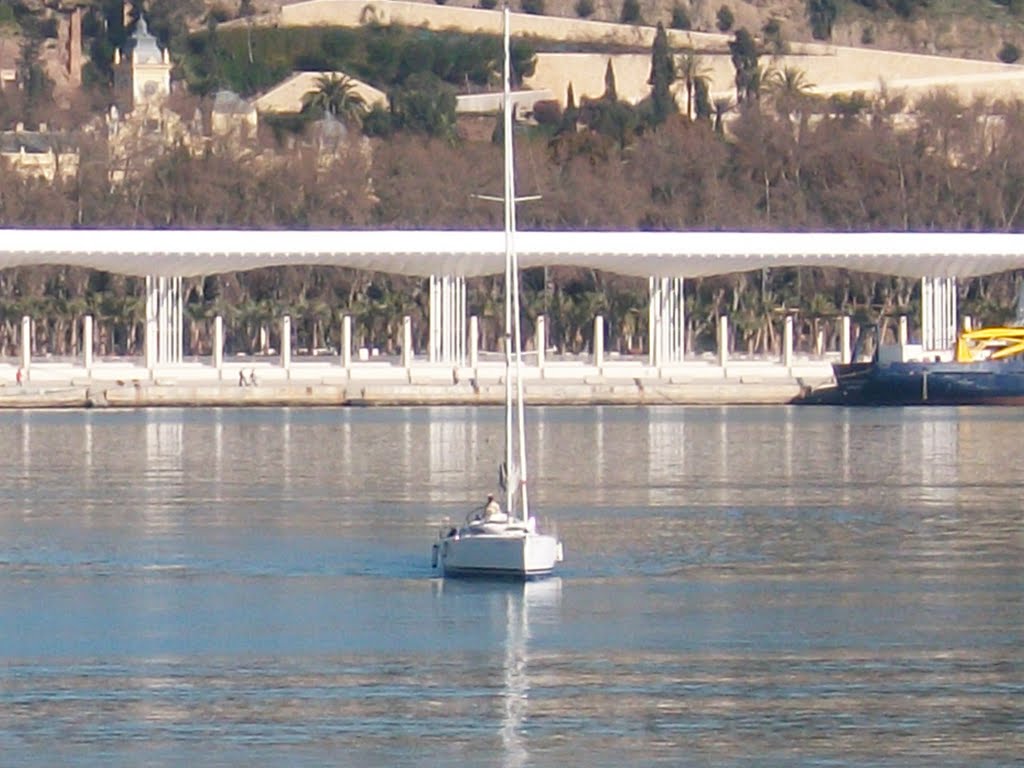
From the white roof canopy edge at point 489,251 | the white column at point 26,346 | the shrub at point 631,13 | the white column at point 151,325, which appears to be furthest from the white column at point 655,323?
the shrub at point 631,13

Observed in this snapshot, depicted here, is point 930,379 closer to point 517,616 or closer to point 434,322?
point 434,322

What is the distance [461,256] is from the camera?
2640 inches

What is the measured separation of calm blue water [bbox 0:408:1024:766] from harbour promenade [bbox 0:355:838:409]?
15405 millimetres

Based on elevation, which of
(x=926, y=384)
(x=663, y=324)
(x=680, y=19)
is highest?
(x=680, y=19)

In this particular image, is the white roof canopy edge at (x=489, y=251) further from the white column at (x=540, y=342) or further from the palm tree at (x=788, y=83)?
the palm tree at (x=788, y=83)

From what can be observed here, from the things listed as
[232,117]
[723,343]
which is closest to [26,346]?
[723,343]

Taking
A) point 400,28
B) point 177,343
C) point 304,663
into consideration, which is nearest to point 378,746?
point 304,663

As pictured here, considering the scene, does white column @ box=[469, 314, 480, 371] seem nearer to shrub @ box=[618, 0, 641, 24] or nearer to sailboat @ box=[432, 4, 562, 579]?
sailboat @ box=[432, 4, 562, 579]

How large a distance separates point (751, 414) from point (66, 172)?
101 feet

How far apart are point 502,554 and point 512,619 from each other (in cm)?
222

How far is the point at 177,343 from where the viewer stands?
2763 inches

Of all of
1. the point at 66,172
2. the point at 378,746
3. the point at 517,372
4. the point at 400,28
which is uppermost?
the point at 400,28

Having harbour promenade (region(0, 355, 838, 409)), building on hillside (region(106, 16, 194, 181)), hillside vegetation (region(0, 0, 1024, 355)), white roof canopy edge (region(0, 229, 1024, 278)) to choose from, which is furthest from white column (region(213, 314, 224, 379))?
building on hillside (region(106, 16, 194, 181))

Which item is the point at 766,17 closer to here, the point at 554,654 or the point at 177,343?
the point at 177,343
